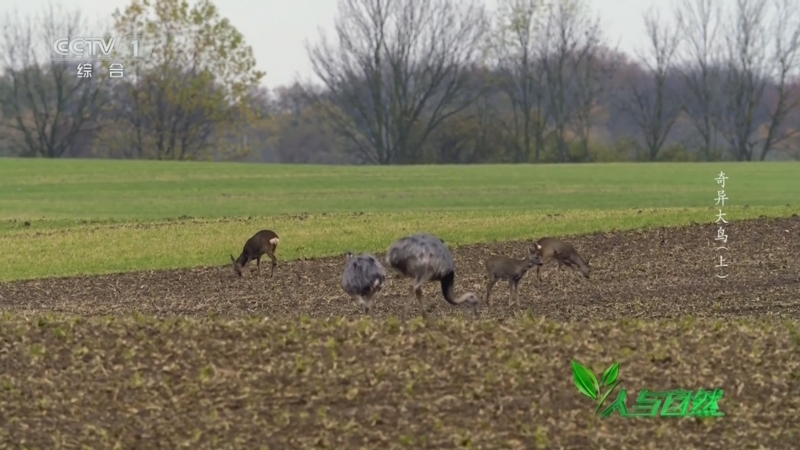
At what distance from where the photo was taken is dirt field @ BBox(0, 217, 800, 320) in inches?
600

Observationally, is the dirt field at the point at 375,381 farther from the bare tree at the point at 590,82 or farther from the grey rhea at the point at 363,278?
the bare tree at the point at 590,82

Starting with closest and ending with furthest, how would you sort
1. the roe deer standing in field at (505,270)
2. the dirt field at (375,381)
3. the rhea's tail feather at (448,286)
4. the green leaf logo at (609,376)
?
the dirt field at (375,381)
the green leaf logo at (609,376)
the rhea's tail feather at (448,286)
the roe deer standing in field at (505,270)

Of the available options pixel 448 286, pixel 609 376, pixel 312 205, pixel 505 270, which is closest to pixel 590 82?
pixel 312 205

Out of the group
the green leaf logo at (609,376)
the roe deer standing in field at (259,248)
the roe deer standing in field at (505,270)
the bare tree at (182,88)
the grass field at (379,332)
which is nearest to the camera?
the grass field at (379,332)

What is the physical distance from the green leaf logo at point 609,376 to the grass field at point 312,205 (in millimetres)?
12328

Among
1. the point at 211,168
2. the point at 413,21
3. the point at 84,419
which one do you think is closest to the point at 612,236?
the point at 84,419

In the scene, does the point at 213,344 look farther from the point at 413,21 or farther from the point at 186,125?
the point at 413,21

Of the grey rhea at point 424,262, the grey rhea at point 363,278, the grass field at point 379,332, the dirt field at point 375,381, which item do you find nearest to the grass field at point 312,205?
the grass field at point 379,332

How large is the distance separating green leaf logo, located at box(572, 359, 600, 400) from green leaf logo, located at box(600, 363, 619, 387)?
7 cm

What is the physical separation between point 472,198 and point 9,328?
24504mm

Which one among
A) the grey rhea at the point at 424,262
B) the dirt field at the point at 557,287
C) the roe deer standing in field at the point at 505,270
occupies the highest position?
the grey rhea at the point at 424,262

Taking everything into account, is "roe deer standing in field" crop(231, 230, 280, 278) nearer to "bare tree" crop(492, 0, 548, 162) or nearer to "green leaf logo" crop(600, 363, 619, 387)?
"green leaf logo" crop(600, 363, 619, 387)

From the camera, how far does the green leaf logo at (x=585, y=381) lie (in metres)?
9.04

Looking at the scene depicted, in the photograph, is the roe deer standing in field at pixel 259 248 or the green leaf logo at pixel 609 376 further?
the roe deer standing in field at pixel 259 248
